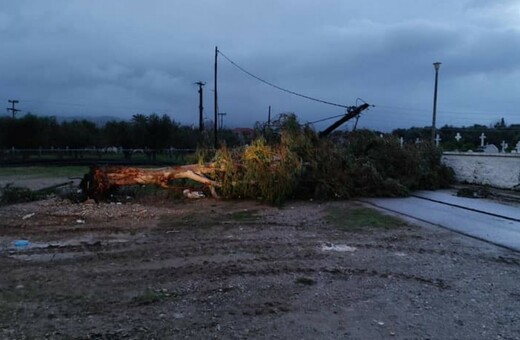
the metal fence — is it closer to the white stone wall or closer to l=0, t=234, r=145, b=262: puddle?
the white stone wall

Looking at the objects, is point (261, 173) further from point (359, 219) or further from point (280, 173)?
point (359, 219)

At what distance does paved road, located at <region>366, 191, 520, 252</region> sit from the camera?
29.5 ft

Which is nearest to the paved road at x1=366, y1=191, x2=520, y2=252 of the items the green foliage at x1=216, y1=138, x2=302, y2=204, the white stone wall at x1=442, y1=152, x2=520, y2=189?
the green foliage at x1=216, y1=138, x2=302, y2=204

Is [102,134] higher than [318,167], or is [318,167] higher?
[102,134]

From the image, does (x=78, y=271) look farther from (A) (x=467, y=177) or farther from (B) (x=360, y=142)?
(A) (x=467, y=177)

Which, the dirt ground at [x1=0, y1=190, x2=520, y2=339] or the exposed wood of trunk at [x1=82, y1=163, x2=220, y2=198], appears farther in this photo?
the exposed wood of trunk at [x1=82, y1=163, x2=220, y2=198]

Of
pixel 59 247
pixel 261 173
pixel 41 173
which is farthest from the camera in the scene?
pixel 41 173

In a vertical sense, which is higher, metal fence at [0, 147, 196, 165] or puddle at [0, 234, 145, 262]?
metal fence at [0, 147, 196, 165]

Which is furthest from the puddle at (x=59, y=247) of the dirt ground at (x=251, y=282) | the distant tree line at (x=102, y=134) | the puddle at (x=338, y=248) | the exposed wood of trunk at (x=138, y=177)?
the distant tree line at (x=102, y=134)

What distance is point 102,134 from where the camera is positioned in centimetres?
4978

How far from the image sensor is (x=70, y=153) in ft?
133

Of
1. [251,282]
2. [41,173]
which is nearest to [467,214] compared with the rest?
[251,282]

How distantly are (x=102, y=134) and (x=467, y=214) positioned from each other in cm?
4423

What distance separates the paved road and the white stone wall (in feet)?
11.8
